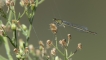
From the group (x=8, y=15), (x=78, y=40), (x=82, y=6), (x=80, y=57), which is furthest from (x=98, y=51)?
(x=8, y=15)

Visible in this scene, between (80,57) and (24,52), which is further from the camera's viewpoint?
(80,57)

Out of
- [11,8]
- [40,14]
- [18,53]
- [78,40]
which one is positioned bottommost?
[78,40]

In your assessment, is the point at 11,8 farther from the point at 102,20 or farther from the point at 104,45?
the point at 102,20

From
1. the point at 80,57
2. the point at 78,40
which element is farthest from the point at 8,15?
the point at 78,40

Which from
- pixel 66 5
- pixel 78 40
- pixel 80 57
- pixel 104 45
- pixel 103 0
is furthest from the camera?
pixel 103 0

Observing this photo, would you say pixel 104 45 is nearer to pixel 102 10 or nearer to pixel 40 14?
pixel 40 14

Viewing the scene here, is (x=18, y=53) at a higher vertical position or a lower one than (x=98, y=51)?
higher

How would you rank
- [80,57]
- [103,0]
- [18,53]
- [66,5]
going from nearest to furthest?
[18,53] < [80,57] < [66,5] < [103,0]
